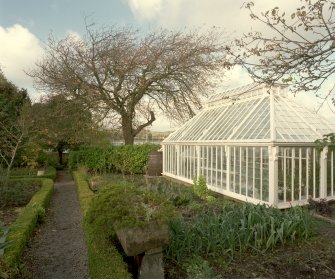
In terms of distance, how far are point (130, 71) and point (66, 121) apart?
18.9 ft

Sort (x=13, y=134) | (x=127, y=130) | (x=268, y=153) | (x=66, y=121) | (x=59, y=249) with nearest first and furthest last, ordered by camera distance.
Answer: (x=59, y=249) → (x=268, y=153) → (x=13, y=134) → (x=66, y=121) → (x=127, y=130)

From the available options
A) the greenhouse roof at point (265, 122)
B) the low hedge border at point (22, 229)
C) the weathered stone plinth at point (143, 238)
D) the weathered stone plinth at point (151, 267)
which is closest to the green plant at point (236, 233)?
the weathered stone plinth at point (151, 267)

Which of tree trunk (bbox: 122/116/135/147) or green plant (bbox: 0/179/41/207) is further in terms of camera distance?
tree trunk (bbox: 122/116/135/147)

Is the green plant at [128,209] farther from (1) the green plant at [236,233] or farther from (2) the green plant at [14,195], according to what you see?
(2) the green plant at [14,195]

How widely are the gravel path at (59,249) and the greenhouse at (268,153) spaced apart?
14.0ft

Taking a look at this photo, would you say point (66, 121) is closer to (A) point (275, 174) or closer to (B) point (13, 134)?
(B) point (13, 134)

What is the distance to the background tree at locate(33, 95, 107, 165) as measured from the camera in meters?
21.5

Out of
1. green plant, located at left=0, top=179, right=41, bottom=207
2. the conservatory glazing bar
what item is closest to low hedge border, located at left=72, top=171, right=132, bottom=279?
the conservatory glazing bar

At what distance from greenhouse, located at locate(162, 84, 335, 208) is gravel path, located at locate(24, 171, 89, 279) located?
426 cm

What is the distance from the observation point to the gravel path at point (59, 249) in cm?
526

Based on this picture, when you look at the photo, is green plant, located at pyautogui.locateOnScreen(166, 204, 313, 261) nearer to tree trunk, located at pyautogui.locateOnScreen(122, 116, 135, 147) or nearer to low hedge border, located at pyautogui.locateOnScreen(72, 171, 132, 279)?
low hedge border, located at pyautogui.locateOnScreen(72, 171, 132, 279)

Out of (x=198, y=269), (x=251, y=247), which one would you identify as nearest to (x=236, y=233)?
(x=251, y=247)

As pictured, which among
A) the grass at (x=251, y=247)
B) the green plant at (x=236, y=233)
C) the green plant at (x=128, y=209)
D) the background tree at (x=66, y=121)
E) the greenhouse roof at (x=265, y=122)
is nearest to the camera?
the green plant at (x=128, y=209)

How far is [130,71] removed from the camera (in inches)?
797
